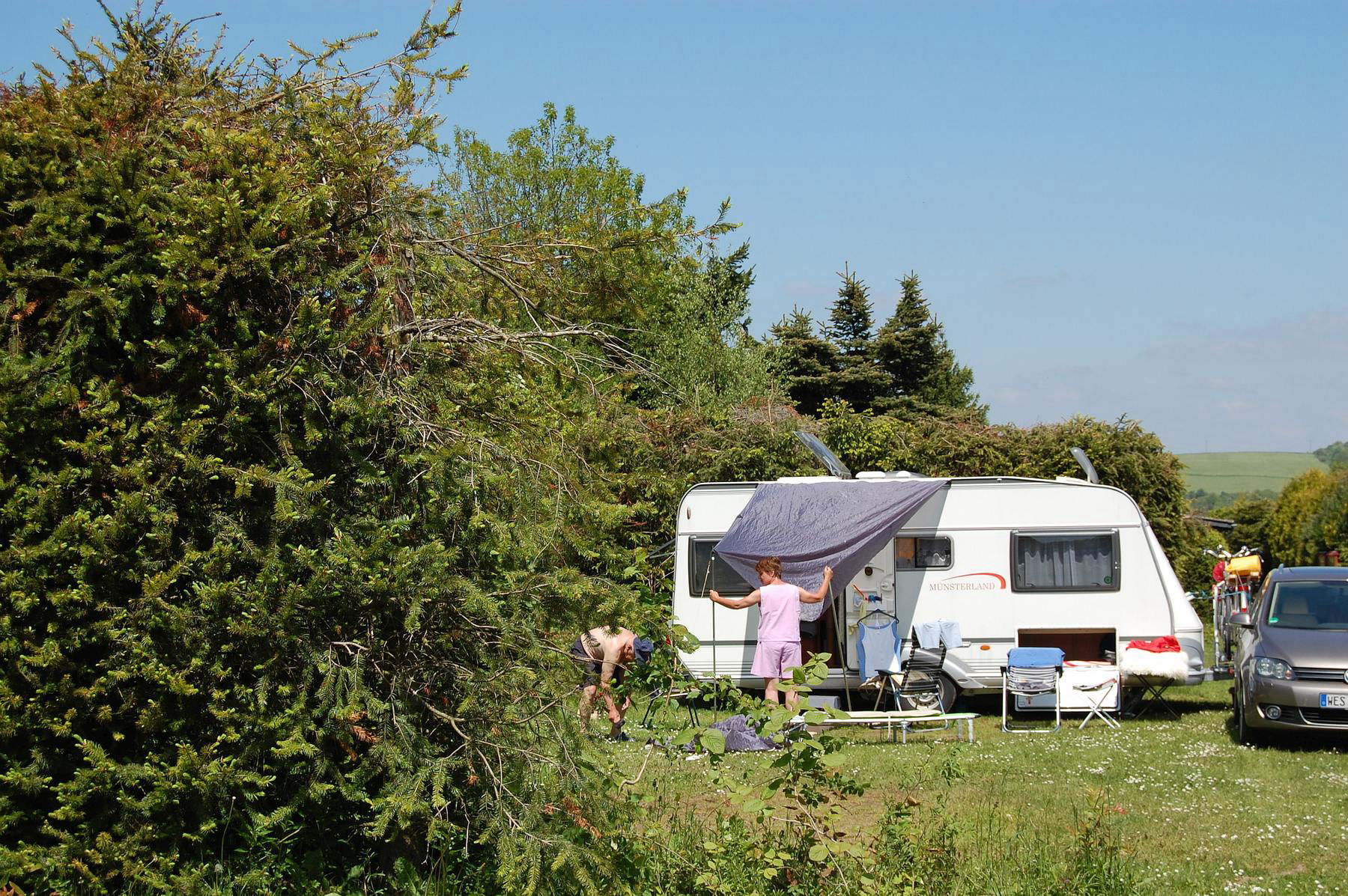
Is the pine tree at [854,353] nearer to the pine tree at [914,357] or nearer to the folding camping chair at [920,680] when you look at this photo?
the pine tree at [914,357]

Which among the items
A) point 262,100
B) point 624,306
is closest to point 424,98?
point 262,100

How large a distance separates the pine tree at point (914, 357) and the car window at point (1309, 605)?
24.4 meters

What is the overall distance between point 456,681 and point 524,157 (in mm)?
25492

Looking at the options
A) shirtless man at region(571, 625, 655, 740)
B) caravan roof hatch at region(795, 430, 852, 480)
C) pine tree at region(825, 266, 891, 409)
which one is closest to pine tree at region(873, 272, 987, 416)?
pine tree at region(825, 266, 891, 409)

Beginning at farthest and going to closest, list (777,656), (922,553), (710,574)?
1. (710,574)
2. (922,553)
3. (777,656)

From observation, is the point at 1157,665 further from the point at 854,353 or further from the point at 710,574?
the point at 854,353

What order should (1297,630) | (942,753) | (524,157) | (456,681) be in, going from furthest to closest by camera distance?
(524,157)
(1297,630)
(942,753)
(456,681)

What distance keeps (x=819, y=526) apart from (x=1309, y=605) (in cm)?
467

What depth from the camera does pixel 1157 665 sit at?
11.9m

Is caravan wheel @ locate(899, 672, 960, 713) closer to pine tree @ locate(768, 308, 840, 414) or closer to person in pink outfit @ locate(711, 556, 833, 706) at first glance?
person in pink outfit @ locate(711, 556, 833, 706)

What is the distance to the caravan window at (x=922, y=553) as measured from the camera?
12.9m

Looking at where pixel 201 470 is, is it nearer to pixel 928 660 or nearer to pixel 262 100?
pixel 262 100

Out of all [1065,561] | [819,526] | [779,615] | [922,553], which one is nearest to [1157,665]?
[1065,561]

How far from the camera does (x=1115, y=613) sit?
1253 centimetres
